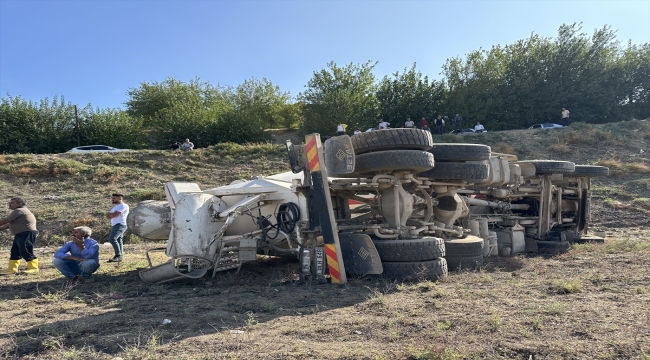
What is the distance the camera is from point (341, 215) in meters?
6.84

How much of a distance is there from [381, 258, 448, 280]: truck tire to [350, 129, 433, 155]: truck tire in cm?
142

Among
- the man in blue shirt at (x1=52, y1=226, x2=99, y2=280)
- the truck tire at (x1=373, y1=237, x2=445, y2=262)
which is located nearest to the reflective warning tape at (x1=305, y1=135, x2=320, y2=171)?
the truck tire at (x1=373, y1=237, x2=445, y2=262)

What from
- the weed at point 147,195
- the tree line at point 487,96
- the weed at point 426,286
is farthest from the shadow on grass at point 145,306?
the tree line at point 487,96

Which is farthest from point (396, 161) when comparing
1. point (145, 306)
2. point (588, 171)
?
point (588, 171)

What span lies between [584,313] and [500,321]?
2.66ft

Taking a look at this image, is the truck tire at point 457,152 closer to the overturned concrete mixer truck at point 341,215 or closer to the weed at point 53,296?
the overturned concrete mixer truck at point 341,215

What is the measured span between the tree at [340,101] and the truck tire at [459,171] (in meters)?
30.7

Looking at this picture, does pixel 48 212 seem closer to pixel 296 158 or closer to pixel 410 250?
pixel 296 158

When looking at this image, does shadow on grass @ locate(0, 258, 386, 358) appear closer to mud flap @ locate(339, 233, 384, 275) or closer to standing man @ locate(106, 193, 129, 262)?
mud flap @ locate(339, 233, 384, 275)

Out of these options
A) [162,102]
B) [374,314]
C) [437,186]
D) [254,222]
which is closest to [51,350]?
[374,314]

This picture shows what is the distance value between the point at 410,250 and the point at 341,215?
144 cm

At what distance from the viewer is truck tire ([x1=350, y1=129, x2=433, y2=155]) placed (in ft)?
18.9

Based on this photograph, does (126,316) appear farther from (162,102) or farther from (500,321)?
(162,102)

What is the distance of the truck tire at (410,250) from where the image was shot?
5688 mm
